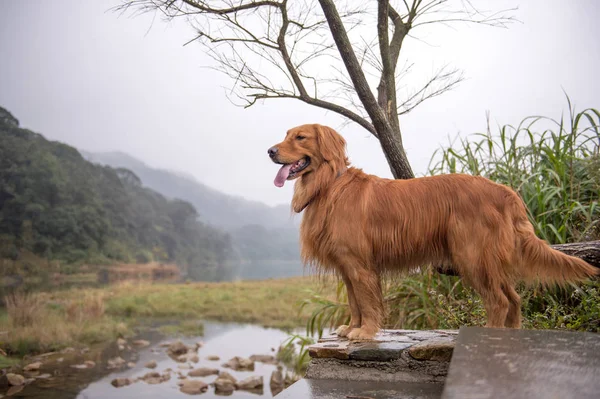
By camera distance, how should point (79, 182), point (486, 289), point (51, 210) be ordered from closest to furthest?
1. point (486, 289)
2. point (51, 210)
3. point (79, 182)

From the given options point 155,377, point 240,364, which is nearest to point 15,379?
point 155,377

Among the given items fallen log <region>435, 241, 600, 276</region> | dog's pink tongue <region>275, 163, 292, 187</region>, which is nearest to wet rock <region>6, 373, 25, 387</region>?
dog's pink tongue <region>275, 163, 292, 187</region>

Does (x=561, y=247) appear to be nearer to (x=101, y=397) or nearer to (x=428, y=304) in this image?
(x=428, y=304)

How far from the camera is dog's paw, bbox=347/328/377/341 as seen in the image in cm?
314

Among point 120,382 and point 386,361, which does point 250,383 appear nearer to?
point 120,382

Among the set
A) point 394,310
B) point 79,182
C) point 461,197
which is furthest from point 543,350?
point 79,182

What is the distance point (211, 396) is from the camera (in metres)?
9.91

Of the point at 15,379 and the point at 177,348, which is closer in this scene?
the point at 15,379

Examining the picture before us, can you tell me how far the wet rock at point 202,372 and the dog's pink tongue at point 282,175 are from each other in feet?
30.2

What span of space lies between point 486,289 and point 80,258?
15.7 metres

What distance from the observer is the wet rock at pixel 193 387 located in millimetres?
10062

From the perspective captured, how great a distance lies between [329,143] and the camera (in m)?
3.19

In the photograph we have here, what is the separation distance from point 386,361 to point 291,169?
51.3 inches

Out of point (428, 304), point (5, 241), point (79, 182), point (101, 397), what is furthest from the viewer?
point (79, 182)
